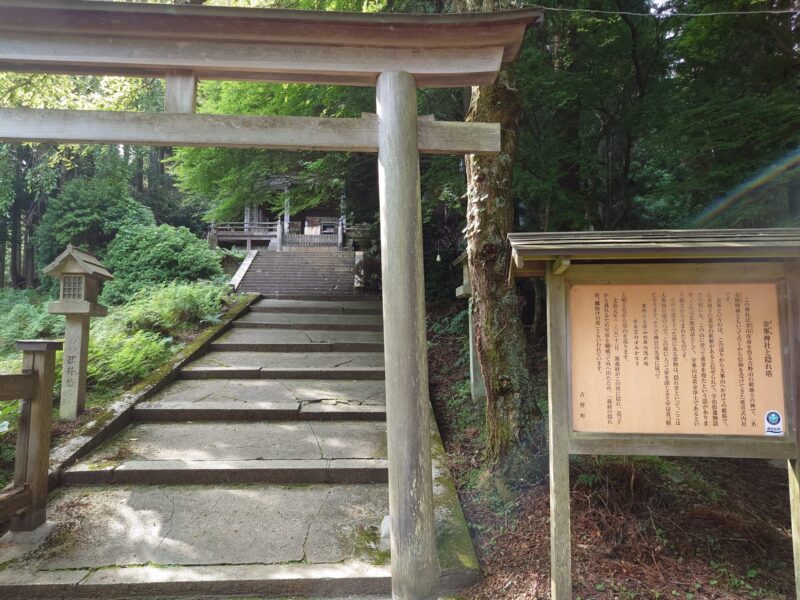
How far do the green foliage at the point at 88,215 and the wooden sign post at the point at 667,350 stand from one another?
18929 millimetres

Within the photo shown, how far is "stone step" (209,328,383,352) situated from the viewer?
738cm

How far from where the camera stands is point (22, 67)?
315 centimetres

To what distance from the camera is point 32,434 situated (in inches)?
125

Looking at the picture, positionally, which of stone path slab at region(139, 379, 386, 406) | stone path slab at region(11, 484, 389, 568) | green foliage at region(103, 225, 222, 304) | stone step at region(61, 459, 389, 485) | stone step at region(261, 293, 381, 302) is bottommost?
stone path slab at region(11, 484, 389, 568)

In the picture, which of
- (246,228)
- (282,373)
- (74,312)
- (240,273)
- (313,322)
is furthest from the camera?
(246,228)

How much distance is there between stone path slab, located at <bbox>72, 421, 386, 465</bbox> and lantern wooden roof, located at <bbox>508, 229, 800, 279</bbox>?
2.81m

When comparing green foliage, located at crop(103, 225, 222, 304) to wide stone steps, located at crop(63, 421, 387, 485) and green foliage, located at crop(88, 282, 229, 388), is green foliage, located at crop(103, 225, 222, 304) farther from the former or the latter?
wide stone steps, located at crop(63, 421, 387, 485)

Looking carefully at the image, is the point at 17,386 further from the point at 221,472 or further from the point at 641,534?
the point at 641,534

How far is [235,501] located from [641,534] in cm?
316

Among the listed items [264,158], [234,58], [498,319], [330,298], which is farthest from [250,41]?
[330,298]

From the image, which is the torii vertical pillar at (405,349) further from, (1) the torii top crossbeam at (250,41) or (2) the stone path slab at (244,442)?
(2) the stone path slab at (244,442)

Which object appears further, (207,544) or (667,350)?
(207,544)

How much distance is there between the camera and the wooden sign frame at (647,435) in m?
2.26

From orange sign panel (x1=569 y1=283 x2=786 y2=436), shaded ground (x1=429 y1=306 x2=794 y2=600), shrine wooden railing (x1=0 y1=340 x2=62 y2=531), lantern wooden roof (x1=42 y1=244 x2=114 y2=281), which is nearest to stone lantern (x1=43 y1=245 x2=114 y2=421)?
lantern wooden roof (x1=42 y1=244 x2=114 y2=281)
